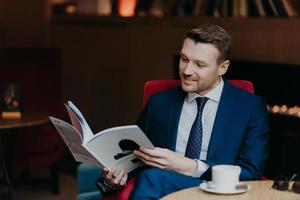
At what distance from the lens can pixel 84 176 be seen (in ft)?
12.3

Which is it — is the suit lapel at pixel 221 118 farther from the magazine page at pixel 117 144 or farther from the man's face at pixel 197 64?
the magazine page at pixel 117 144

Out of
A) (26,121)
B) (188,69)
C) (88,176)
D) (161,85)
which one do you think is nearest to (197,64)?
(188,69)

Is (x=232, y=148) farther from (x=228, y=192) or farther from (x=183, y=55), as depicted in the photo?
(x=228, y=192)

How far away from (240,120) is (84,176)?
98 cm

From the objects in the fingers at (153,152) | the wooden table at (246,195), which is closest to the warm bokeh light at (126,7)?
the fingers at (153,152)

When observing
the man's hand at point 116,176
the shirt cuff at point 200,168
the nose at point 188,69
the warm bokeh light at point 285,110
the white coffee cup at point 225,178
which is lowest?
the warm bokeh light at point 285,110

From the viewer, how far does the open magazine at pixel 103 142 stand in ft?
9.22

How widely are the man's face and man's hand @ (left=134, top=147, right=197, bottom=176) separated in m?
0.31

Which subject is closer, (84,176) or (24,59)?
(84,176)

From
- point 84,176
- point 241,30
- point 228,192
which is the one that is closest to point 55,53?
point 241,30

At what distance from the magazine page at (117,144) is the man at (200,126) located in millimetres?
42

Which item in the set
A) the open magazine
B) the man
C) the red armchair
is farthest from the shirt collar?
the open magazine

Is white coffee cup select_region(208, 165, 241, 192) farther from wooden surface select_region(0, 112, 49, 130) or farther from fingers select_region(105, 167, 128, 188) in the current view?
wooden surface select_region(0, 112, 49, 130)

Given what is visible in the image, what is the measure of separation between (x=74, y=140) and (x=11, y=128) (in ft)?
5.38
